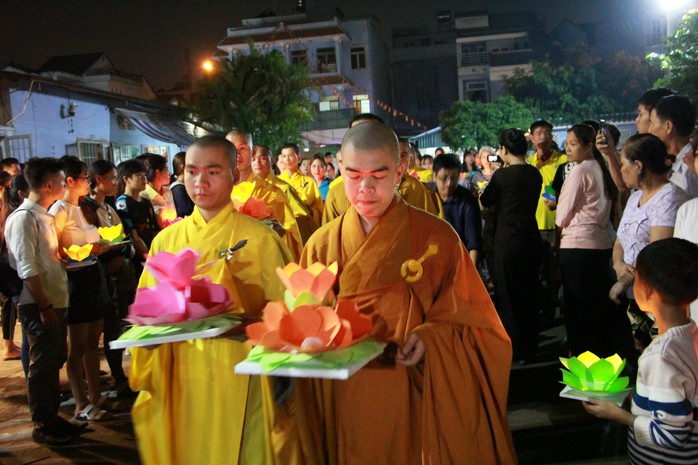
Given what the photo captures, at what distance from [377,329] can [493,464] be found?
2.37 ft

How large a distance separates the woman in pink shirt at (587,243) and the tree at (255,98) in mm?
20452

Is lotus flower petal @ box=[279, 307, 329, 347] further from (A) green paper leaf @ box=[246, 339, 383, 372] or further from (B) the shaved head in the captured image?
(B) the shaved head

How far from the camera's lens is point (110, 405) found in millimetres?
5055

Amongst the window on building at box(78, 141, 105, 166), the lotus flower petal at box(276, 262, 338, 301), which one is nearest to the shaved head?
the lotus flower petal at box(276, 262, 338, 301)

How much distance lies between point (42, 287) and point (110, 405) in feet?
4.40

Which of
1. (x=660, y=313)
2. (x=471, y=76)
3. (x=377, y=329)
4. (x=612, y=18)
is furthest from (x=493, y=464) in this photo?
(x=612, y=18)

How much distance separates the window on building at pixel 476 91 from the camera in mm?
39094

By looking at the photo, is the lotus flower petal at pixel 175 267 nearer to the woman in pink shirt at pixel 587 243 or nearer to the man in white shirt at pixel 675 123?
the man in white shirt at pixel 675 123

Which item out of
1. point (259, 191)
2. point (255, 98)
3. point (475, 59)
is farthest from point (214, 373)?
point (475, 59)

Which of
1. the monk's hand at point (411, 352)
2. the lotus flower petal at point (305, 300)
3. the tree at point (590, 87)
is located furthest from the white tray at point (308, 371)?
the tree at point (590, 87)

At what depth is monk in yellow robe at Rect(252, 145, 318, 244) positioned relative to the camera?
20.5ft

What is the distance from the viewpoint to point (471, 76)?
39562mm

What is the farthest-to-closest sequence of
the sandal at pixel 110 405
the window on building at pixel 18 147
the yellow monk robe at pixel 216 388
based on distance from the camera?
the window on building at pixel 18 147, the sandal at pixel 110 405, the yellow monk robe at pixel 216 388

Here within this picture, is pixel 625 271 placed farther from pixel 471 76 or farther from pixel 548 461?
pixel 471 76
